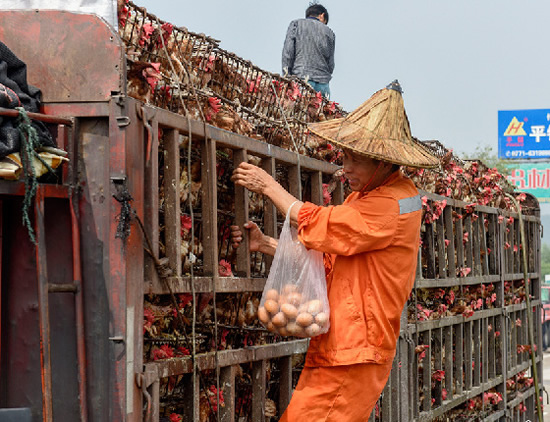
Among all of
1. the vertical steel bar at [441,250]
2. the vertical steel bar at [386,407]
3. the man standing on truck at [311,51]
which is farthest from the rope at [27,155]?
the man standing on truck at [311,51]

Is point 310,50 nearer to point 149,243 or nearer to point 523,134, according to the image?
point 149,243

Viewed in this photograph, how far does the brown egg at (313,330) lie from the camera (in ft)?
12.0

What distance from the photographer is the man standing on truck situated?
8367mm

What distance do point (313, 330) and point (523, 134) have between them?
161 feet

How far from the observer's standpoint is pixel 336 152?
5195 millimetres

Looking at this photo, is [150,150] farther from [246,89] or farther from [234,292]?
[246,89]

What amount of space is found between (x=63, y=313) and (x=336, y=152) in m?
2.53

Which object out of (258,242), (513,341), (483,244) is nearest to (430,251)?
(483,244)

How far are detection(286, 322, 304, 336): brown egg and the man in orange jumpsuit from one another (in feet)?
0.44

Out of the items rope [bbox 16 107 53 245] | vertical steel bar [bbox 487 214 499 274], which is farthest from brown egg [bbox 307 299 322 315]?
vertical steel bar [bbox 487 214 499 274]

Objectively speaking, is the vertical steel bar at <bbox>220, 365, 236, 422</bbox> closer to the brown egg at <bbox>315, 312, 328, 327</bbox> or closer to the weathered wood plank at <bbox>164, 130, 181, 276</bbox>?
the brown egg at <bbox>315, 312, 328, 327</bbox>

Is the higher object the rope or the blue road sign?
the blue road sign

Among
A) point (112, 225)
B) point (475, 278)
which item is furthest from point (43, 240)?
point (475, 278)

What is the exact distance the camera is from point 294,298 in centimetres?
370
